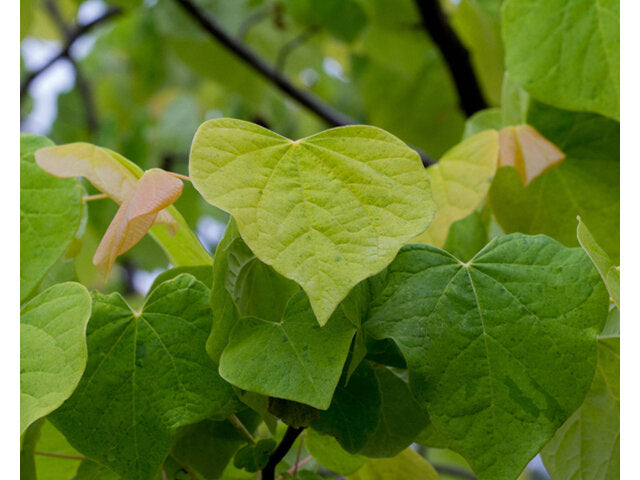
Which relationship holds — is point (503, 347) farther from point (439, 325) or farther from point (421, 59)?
point (421, 59)

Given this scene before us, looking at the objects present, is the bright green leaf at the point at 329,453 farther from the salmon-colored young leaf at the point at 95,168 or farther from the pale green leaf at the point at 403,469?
the salmon-colored young leaf at the point at 95,168

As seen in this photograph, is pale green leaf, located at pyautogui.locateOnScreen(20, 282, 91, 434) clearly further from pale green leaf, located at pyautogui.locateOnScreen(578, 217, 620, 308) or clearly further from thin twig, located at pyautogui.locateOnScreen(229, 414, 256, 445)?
pale green leaf, located at pyautogui.locateOnScreen(578, 217, 620, 308)

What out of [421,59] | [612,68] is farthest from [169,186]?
[421,59]

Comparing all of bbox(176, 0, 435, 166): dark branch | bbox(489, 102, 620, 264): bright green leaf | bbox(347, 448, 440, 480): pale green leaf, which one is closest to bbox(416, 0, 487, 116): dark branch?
bbox(176, 0, 435, 166): dark branch

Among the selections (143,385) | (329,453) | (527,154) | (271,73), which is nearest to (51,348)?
(143,385)

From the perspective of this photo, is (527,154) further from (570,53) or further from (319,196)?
(319,196)

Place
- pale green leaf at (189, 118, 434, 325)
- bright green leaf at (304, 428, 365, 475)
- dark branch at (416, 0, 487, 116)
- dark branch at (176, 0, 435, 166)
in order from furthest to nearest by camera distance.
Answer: dark branch at (176, 0, 435, 166) < dark branch at (416, 0, 487, 116) < bright green leaf at (304, 428, 365, 475) < pale green leaf at (189, 118, 434, 325)
